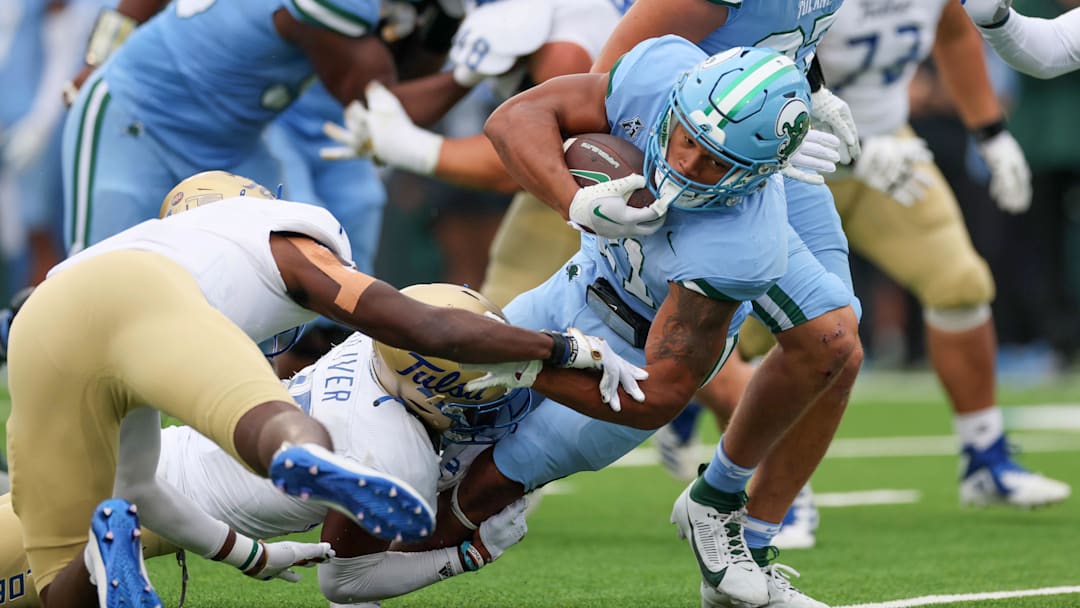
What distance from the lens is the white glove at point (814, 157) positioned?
331cm

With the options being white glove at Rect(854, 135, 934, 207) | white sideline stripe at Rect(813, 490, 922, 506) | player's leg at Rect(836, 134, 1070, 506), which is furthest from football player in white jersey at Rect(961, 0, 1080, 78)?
white sideline stripe at Rect(813, 490, 922, 506)

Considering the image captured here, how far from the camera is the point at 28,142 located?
29.7 feet

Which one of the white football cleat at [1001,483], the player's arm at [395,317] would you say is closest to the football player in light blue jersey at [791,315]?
the player's arm at [395,317]

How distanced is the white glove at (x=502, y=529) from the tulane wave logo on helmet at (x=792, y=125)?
0.92m

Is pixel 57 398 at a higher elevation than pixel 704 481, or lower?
higher

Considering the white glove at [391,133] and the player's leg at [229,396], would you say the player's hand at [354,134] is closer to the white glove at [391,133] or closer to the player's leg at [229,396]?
the white glove at [391,133]

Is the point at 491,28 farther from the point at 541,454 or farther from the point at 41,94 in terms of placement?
the point at 41,94

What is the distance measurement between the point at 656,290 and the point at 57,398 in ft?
3.86

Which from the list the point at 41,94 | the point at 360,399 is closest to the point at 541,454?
the point at 360,399

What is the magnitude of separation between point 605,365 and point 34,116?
714 cm

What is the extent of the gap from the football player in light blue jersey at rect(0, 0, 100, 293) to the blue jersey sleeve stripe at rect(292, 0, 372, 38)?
4.71 metres

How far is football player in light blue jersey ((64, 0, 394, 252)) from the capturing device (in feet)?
16.2

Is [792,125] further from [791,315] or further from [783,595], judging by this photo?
[783,595]

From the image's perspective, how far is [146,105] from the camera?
514cm
